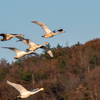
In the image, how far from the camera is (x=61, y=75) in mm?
60625

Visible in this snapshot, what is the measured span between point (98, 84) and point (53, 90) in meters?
6.04

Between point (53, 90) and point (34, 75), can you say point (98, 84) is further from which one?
point (34, 75)

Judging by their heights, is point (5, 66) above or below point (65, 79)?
above

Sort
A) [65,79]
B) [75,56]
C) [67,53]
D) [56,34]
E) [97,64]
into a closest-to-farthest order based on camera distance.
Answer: [56,34] < [65,79] < [97,64] < [75,56] < [67,53]

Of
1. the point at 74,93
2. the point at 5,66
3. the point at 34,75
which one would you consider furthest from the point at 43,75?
the point at 74,93

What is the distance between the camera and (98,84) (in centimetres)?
4769

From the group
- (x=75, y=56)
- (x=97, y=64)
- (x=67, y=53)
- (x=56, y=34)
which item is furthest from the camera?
(x=67, y=53)

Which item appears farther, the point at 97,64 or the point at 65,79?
the point at 97,64

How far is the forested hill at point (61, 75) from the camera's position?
45459 millimetres

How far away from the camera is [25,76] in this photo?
57.1 meters

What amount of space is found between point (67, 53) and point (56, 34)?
5346 centimetres

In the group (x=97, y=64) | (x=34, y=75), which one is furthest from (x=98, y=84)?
(x=34, y=75)

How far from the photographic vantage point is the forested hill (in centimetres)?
4546

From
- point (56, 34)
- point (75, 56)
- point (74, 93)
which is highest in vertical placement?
point (75, 56)
